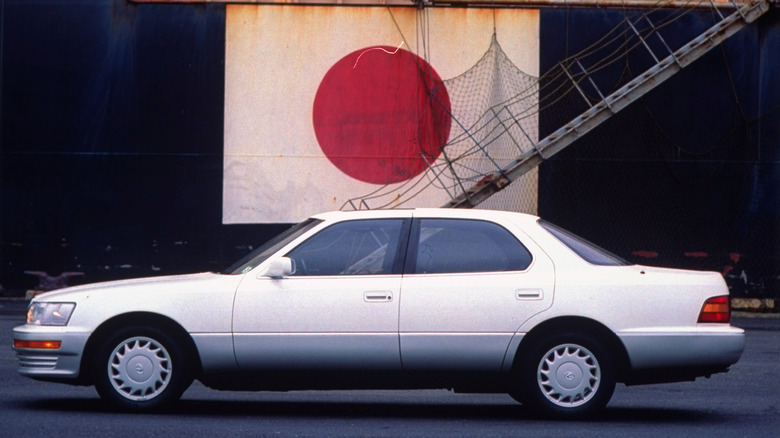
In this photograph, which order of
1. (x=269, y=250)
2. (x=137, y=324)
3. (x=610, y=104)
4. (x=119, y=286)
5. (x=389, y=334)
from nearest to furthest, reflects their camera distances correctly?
(x=389, y=334) < (x=137, y=324) < (x=119, y=286) < (x=269, y=250) < (x=610, y=104)

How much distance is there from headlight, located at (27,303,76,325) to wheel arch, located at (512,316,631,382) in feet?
10.3

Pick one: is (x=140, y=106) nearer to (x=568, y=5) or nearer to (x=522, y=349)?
(x=568, y=5)

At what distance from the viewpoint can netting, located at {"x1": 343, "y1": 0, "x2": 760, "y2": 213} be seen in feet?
65.5

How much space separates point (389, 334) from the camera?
827 cm

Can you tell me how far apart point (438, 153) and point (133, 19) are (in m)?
5.62

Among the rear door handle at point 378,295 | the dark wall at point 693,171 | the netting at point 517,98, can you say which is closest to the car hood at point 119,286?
the rear door handle at point 378,295

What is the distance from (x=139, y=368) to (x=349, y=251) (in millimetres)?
1673

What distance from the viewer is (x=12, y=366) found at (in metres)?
11.4

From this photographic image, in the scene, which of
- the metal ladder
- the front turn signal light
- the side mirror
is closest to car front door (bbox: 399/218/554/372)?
the side mirror

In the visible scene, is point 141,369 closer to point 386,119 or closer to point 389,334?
point 389,334

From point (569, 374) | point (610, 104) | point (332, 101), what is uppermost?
point (332, 101)

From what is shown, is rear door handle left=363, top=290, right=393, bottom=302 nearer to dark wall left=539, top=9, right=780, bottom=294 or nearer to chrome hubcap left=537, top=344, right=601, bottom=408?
chrome hubcap left=537, top=344, right=601, bottom=408

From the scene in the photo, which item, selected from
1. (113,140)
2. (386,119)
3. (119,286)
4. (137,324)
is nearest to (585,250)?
(137,324)

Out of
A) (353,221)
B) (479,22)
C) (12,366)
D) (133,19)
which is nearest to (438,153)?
(479,22)
